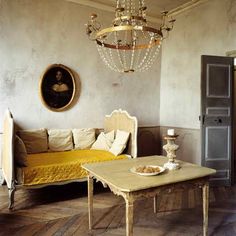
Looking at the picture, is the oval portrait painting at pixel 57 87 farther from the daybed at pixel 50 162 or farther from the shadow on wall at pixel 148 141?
the shadow on wall at pixel 148 141

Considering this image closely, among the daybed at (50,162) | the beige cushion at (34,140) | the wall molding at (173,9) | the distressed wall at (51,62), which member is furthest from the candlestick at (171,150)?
the wall molding at (173,9)

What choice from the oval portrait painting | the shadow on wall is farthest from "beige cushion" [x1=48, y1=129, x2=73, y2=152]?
the shadow on wall

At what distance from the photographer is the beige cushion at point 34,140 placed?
414 centimetres

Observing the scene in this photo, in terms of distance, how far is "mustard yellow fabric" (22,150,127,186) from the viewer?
3246 mm

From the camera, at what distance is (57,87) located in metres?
4.52

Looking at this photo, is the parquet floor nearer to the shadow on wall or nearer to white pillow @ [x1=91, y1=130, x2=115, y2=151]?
white pillow @ [x1=91, y1=130, x2=115, y2=151]

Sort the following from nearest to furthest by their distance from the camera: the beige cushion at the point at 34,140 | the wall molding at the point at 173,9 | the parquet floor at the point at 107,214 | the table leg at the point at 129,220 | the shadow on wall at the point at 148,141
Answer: the table leg at the point at 129,220 → the parquet floor at the point at 107,214 → the beige cushion at the point at 34,140 → the wall molding at the point at 173,9 → the shadow on wall at the point at 148,141

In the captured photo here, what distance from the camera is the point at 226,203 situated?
3.39 m

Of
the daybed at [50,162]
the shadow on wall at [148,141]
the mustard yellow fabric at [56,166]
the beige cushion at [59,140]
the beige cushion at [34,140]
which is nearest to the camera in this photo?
the daybed at [50,162]

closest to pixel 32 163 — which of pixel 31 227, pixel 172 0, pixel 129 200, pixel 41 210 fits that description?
pixel 41 210

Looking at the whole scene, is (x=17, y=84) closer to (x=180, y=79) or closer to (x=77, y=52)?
(x=77, y=52)

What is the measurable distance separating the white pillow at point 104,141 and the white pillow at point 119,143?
18 centimetres

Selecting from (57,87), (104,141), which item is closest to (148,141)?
(104,141)

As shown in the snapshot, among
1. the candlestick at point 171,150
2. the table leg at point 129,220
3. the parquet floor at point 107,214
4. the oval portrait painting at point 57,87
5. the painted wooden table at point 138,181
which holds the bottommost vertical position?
the parquet floor at point 107,214
